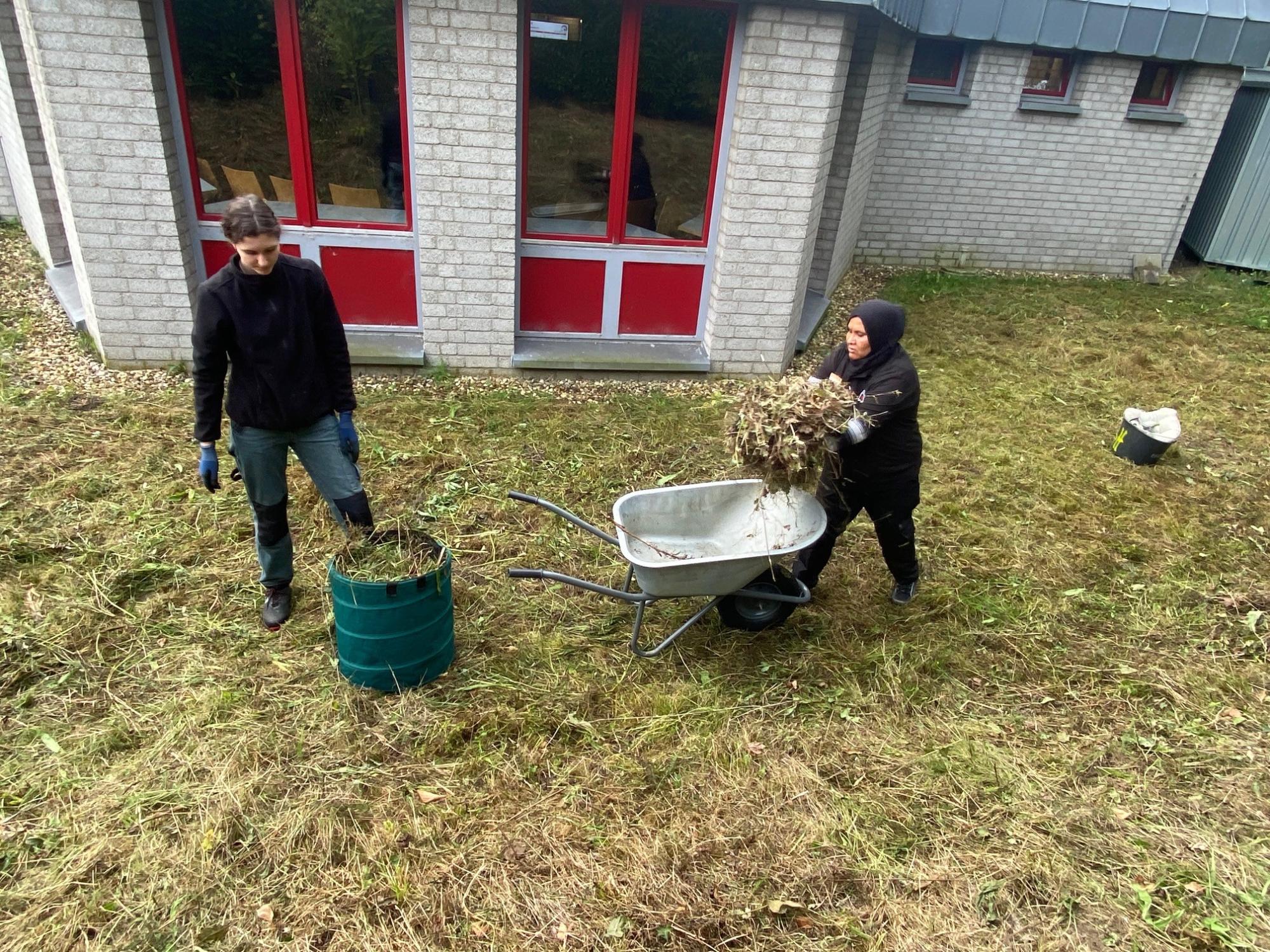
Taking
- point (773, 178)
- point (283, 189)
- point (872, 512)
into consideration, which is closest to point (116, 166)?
point (283, 189)

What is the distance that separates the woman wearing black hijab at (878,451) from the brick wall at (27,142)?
24.7 ft

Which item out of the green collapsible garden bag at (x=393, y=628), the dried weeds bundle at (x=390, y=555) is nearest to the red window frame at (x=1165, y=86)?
the dried weeds bundle at (x=390, y=555)

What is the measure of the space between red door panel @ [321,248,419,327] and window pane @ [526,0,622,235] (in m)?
1.16

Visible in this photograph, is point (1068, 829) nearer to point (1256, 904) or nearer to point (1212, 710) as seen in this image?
point (1256, 904)

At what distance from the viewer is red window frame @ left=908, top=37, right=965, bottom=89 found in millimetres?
10266

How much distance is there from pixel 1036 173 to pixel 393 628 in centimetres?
1090

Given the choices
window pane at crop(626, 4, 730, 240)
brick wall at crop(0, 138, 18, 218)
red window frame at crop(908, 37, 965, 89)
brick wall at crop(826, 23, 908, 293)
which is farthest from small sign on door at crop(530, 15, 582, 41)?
brick wall at crop(0, 138, 18, 218)

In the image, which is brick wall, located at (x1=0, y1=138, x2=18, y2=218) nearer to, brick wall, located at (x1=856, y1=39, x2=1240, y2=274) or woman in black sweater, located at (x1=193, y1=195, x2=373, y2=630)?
woman in black sweater, located at (x1=193, y1=195, x2=373, y2=630)

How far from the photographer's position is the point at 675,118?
6.55 metres

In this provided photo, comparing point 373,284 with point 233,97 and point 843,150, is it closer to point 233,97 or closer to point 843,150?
point 233,97

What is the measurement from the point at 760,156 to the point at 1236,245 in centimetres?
960

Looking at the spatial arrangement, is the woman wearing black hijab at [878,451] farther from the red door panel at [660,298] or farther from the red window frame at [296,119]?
the red window frame at [296,119]

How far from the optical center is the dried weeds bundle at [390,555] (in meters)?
3.56

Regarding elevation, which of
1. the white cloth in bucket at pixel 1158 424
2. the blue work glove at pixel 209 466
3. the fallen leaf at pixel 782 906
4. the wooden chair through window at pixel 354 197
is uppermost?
the wooden chair through window at pixel 354 197
